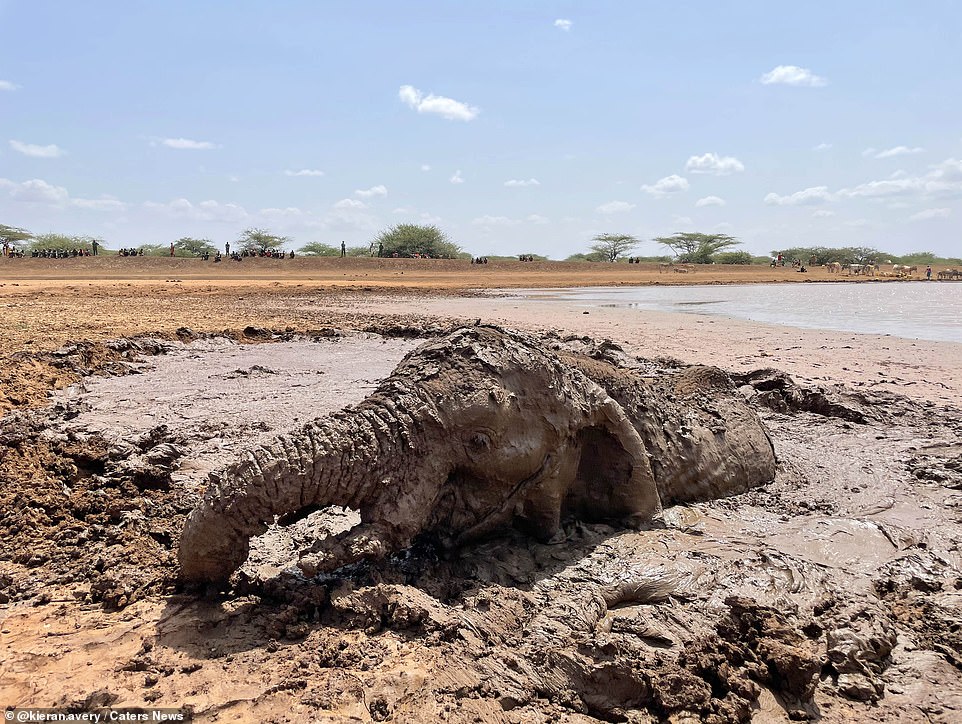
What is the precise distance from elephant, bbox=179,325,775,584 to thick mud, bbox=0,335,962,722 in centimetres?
19

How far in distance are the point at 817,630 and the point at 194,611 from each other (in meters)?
3.17

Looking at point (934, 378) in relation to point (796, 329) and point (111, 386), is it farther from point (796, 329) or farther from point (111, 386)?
point (111, 386)

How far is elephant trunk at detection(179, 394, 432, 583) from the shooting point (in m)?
3.41

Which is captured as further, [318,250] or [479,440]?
[318,250]

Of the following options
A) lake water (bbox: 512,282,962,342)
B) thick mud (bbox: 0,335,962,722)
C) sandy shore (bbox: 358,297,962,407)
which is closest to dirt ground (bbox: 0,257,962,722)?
thick mud (bbox: 0,335,962,722)

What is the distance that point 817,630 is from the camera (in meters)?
3.69

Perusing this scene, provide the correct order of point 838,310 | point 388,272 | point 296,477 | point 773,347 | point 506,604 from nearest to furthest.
Result: point 296,477
point 506,604
point 773,347
point 838,310
point 388,272

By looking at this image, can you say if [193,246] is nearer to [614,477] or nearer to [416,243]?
[416,243]

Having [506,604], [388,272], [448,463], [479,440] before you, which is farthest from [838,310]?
[388,272]

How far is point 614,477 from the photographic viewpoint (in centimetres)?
478

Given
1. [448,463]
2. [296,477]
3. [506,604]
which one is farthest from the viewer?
[448,463]

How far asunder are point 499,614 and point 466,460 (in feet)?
Result: 2.79

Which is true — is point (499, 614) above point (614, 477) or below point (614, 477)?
below

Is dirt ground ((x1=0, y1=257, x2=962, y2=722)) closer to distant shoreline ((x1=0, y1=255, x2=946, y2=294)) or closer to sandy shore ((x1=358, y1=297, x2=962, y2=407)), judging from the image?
sandy shore ((x1=358, y1=297, x2=962, y2=407))
